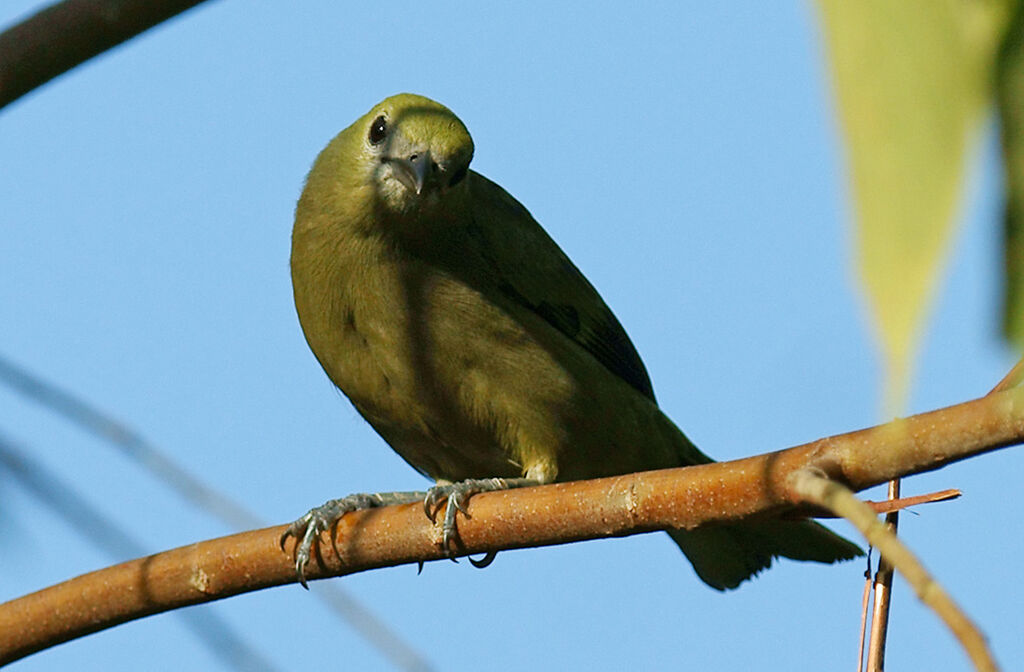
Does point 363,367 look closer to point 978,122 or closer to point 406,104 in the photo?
point 406,104

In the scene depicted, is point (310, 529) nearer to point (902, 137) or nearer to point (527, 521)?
point (527, 521)

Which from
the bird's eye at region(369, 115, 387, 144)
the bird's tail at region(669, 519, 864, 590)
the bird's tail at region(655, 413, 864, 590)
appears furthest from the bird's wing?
the bird's tail at region(669, 519, 864, 590)

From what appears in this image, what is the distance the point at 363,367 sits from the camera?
4.32 meters

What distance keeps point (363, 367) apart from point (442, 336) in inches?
12.5

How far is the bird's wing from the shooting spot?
4625 mm

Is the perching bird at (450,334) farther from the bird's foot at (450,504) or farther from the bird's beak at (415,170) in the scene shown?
the bird's foot at (450,504)

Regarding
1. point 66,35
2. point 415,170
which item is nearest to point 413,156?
point 415,170

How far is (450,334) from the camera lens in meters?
4.30

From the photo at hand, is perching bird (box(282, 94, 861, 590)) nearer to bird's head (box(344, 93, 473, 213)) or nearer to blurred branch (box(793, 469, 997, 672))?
bird's head (box(344, 93, 473, 213))

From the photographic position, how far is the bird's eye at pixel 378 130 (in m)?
4.46

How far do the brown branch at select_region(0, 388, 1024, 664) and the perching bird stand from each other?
904mm

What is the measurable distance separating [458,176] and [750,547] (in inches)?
73.5

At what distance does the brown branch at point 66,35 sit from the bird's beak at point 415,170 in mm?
2469

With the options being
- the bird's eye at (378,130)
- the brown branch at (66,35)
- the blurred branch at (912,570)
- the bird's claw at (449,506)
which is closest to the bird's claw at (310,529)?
the bird's claw at (449,506)
